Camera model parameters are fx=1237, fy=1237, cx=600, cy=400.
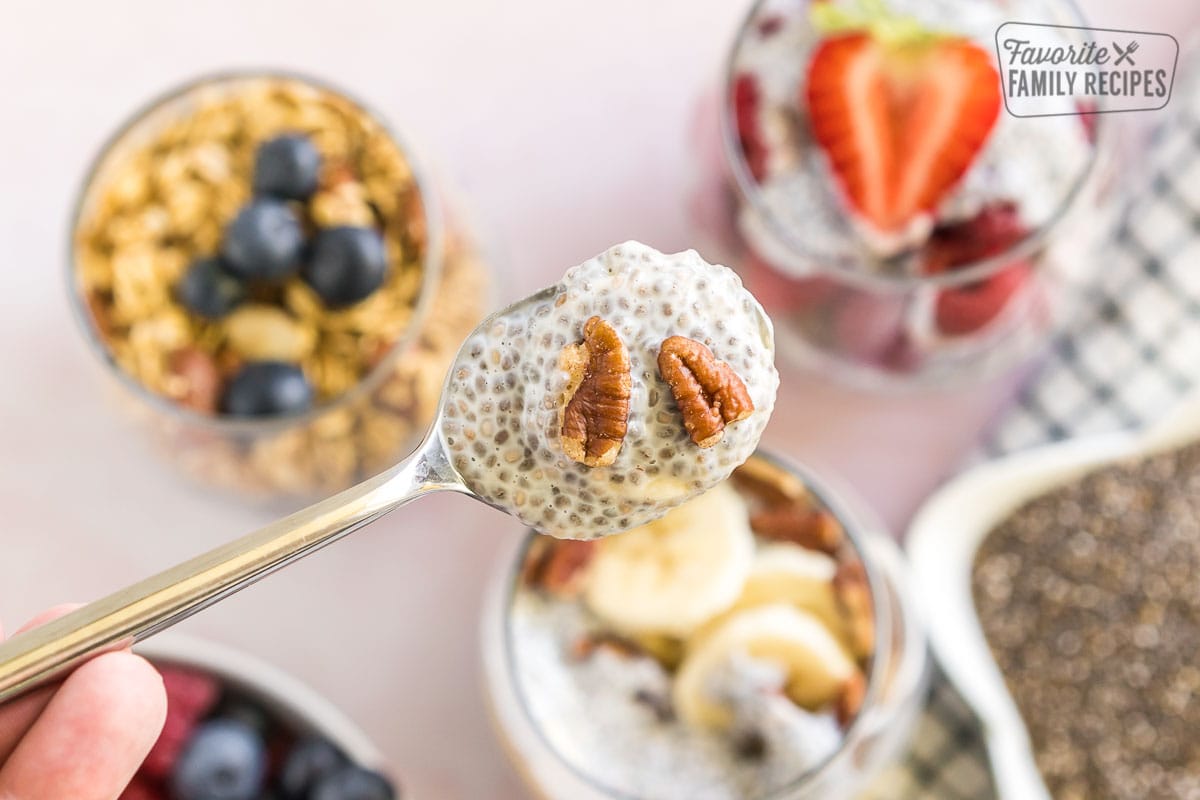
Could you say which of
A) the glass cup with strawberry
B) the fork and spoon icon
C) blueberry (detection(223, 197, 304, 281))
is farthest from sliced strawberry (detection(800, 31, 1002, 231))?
blueberry (detection(223, 197, 304, 281))

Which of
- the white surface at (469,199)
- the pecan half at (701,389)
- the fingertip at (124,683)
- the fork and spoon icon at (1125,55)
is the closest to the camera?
the pecan half at (701,389)

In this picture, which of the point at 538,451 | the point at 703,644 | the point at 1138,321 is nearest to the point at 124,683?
the point at 538,451

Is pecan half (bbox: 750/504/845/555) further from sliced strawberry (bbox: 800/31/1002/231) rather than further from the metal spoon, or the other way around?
the metal spoon

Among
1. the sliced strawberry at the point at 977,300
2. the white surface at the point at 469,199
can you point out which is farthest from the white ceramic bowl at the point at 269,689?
the sliced strawberry at the point at 977,300

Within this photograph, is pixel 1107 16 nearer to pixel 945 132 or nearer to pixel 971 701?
pixel 945 132

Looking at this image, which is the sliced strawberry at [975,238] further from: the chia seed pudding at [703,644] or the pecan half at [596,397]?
the pecan half at [596,397]

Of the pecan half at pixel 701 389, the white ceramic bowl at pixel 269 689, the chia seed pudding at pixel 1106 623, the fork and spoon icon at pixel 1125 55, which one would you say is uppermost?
the fork and spoon icon at pixel 1125 55
